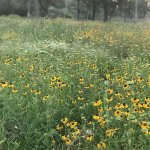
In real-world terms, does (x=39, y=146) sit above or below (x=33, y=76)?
below

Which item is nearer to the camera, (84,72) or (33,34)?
(84,72)

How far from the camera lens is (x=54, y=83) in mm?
6055

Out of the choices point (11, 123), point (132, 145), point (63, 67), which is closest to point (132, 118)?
point (132, 145)

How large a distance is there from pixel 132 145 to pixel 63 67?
3607mm

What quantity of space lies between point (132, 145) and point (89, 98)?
181 centimetres

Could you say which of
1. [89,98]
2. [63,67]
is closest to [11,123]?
[89,98]

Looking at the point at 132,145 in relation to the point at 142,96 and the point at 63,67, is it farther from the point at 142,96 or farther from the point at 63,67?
the point at 63,67

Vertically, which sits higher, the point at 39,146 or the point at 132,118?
the point at 132,118

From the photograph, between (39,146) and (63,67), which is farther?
(63,67)

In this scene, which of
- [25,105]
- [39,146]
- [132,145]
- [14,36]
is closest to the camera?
[132,145]

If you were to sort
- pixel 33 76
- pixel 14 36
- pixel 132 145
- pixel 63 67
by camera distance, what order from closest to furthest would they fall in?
pixel 132 145 < pixel 33 76 < pixel 63 67 < pixel 14 36

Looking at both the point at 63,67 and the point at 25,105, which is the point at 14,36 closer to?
the point at 63,67

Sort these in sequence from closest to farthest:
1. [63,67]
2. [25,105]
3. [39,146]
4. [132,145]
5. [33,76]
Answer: [132,145] < [39,146] < [25,105] < [33,76] < [63,67]

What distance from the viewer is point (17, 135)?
16.2 ft
